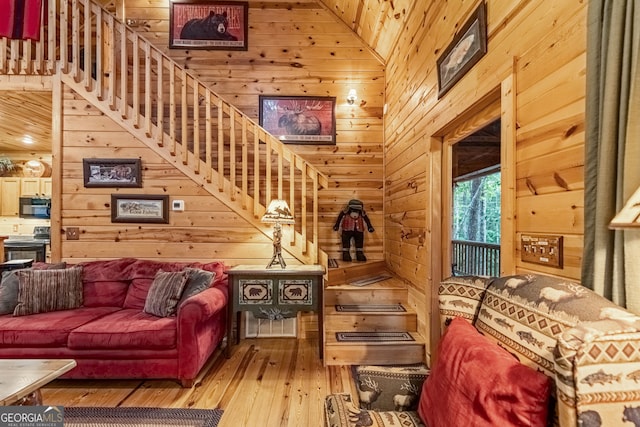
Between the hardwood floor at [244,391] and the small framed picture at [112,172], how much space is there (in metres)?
1.93

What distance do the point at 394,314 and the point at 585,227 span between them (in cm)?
211

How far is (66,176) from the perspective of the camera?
3525mm

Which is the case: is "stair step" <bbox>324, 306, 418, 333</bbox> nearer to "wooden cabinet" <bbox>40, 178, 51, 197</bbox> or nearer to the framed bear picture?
the framed bear picture

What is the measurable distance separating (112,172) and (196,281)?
5.61ft

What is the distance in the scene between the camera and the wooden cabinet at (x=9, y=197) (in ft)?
20.0

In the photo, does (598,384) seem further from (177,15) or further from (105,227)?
(177,15)

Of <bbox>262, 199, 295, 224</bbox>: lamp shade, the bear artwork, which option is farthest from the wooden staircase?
the bear artwork

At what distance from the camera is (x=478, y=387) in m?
1.00

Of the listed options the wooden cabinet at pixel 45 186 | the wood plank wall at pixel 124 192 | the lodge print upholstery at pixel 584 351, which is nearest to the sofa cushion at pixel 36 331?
the wood plank wall at pixel 124 192

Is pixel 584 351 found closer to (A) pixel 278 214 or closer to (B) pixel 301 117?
(A) pixel 278 214

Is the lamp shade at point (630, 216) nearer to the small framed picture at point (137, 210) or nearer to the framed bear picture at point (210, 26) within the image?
the small framed picture at point (137, 210)

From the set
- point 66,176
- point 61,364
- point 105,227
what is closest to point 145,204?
point 105,227

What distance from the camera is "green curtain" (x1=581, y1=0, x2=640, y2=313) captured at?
0.97 m

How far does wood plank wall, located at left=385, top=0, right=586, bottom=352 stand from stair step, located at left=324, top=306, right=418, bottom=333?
0.56ft
